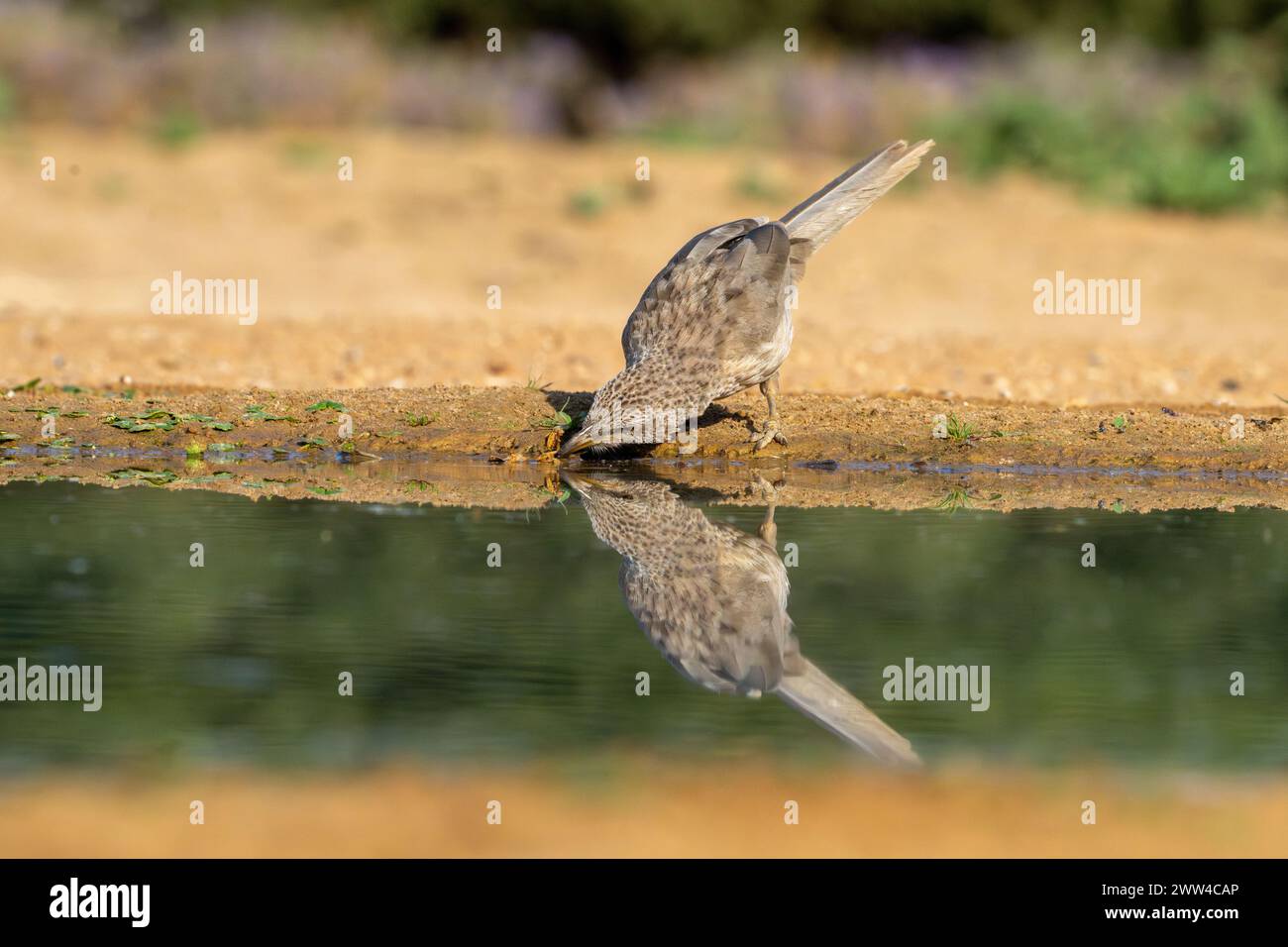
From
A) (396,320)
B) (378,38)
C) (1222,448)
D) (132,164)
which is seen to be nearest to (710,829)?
(1222,448)

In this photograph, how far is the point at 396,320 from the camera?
1546cm

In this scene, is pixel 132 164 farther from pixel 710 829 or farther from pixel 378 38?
pixel 710 829

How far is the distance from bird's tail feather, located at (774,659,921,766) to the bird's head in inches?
136

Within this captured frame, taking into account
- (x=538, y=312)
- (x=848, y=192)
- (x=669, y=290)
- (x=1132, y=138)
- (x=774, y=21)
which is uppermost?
(x=774, y=21)

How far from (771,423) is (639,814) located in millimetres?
6053

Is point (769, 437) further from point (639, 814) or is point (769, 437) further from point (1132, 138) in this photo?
point (1132, 138)

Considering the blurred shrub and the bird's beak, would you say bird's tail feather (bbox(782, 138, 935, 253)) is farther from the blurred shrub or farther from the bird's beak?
the blurred shrub

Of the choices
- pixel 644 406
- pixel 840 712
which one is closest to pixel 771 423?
pixel 644 406

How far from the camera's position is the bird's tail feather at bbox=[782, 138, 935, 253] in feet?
34.7

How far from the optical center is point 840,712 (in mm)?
6117

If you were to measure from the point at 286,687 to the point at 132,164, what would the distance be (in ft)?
49.2

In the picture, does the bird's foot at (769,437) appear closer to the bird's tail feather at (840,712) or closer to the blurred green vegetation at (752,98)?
the bird's tail feather at (840,712)

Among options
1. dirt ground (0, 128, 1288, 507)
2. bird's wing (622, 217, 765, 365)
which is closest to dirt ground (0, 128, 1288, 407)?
dirt ground (0, 128, 1288, 507)

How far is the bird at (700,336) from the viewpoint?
9938 mm
